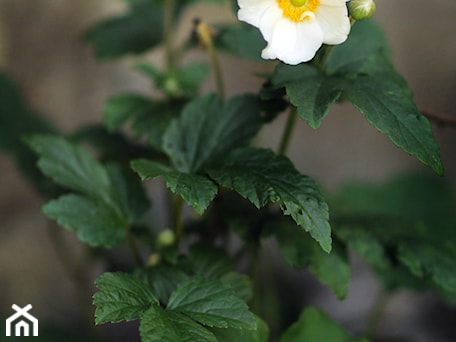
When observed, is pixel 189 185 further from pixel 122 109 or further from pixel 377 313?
pixel 377 313

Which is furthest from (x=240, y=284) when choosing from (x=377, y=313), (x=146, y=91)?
(x=146, y=91)

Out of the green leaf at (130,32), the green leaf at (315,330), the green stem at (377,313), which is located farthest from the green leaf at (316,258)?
Answer: the green stem at (377,313)

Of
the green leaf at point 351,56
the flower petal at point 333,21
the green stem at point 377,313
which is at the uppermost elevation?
the flower petal at point 333,21

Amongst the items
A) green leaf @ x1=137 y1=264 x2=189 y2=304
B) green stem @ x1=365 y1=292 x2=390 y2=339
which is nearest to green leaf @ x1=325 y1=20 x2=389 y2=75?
green leaf @ x1=137 y1=264 x2=189 y2=304

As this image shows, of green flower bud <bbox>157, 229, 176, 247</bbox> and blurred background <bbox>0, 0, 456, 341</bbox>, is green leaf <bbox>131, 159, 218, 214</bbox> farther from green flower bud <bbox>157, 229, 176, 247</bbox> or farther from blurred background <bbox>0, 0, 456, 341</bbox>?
blurred background <bbox>0, 0, 456, 341</bbox>

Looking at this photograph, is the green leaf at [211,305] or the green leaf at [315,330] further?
the green leaf at [315,330]

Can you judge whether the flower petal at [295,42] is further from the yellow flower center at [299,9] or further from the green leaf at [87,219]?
the green leaf at [87,219]

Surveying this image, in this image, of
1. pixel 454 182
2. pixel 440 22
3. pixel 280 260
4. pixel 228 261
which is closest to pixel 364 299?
pixel 280 260
